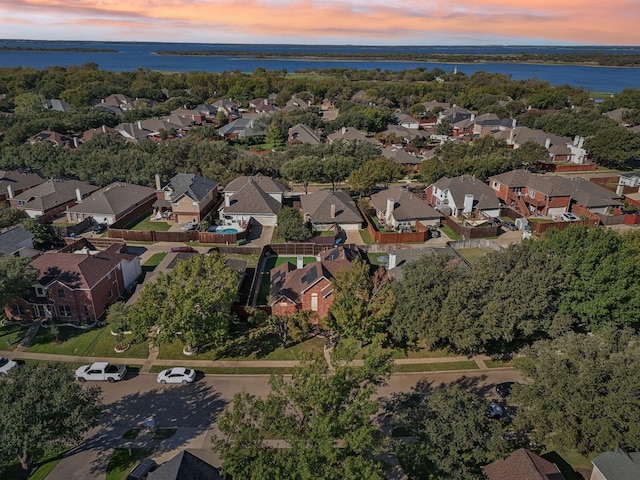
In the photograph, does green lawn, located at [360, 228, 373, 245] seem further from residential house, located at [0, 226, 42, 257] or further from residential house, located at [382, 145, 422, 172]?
residential house, located at [0, 226, 42, 257]

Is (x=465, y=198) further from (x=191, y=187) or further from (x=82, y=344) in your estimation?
(x=82, y=344)

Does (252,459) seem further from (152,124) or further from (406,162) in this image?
(152,124)

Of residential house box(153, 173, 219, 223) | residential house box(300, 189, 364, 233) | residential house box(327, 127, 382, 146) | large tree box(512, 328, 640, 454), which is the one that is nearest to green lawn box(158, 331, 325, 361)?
large tree box(512, 328, 640, 454)


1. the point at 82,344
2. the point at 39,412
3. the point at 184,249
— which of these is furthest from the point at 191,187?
the point at 39,412

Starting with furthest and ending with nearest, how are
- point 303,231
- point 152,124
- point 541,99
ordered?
point 541,99 < point 152,124 < point 303,231

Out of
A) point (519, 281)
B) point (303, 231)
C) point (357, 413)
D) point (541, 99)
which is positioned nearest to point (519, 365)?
point (519, 281)

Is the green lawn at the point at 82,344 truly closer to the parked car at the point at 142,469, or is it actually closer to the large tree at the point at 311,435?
the parked car at the point at 142,469

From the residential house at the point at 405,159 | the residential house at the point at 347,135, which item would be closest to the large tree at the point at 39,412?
the residential house at the point at 405,159
